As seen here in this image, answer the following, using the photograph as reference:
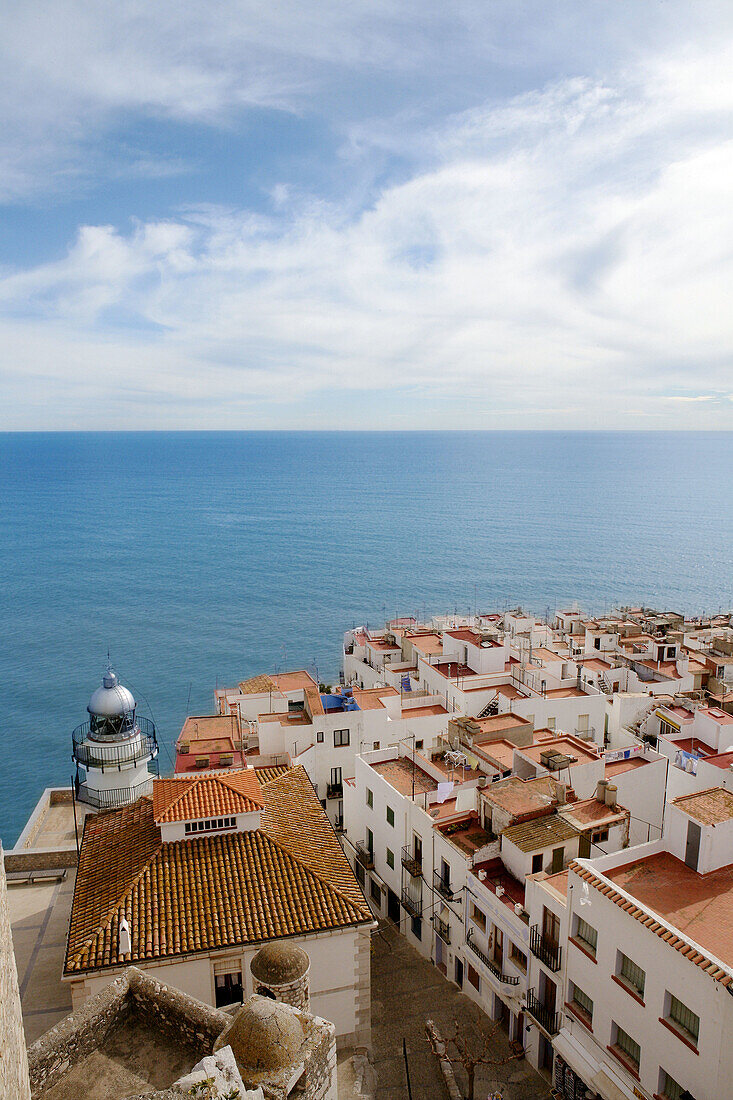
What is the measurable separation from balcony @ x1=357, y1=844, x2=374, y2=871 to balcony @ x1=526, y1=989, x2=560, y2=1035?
967 centimetres

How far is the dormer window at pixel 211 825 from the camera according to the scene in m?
19.6

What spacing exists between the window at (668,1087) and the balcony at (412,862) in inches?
392

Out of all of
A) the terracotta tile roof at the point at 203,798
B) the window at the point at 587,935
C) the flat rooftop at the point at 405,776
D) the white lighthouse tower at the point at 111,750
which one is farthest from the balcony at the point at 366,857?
the window at the point at 587,935

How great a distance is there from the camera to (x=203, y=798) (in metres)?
20.0

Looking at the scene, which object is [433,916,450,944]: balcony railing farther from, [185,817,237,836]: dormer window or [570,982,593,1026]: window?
[185,817,237,836]: dormer window

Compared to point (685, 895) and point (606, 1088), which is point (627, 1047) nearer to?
point (606, 1088)

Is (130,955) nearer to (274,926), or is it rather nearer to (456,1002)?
(274,926)

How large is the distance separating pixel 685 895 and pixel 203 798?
41.0ft

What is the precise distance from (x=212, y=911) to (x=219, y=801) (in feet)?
10.5

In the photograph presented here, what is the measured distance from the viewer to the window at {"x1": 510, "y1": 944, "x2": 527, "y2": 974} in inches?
748

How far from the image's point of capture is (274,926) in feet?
55.4

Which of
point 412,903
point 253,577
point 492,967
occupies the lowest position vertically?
point 253,577

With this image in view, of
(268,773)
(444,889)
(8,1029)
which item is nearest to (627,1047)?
(444,889)

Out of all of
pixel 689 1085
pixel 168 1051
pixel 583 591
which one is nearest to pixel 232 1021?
pixel 168 1051
